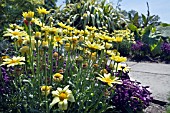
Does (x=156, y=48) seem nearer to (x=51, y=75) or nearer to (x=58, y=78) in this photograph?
(x=51, y=75)

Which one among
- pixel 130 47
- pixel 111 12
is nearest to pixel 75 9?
pixel 111 12

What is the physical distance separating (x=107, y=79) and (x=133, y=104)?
72 centimetres

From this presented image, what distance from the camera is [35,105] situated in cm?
156

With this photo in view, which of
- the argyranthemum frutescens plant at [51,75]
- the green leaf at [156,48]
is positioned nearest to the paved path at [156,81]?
the argyranthemum frutescens plant at [51,75]

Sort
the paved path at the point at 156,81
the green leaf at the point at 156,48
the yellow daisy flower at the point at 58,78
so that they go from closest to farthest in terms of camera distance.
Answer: the yellow daisy flower at the point at 58,78
the paved path at the point at 156,81
the green leaf at the point at 156,48

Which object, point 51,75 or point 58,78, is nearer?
point 58,78

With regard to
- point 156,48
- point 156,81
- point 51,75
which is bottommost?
point 156,81

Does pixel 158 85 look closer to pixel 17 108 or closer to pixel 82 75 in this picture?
pixel 82 75

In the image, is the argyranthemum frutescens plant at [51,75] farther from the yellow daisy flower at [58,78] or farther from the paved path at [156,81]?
the paved path at [156,81]

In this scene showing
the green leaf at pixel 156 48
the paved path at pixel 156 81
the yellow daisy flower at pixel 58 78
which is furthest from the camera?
the green leaf at pixel 156 48

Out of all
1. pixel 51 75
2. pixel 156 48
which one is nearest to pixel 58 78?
pixel 51 75

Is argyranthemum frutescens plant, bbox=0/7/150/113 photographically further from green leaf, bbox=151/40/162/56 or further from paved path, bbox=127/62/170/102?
green leaf, bbox=151/40/162/56

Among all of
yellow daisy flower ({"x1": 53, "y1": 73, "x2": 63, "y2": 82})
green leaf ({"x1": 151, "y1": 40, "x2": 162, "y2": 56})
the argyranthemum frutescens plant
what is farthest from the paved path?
green leaf ({"x1": 151, "y1": 40, "x2": 162, "y2": 56})

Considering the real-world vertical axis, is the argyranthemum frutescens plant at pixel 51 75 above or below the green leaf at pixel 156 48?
above
